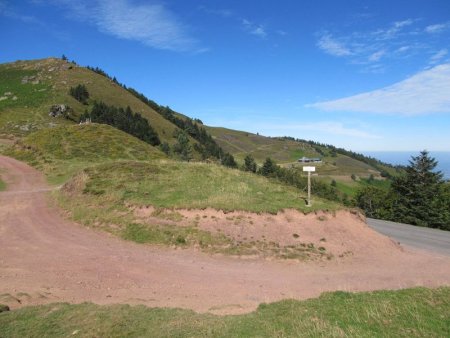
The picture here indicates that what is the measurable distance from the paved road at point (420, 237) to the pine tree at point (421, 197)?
1288 cm

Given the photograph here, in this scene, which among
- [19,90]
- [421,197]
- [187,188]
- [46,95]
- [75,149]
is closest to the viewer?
[187,188]

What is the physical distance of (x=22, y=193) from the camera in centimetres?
2681

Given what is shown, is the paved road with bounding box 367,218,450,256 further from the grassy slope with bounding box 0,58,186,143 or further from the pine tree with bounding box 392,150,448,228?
the grassy slope with bounding box 0,58,186,143

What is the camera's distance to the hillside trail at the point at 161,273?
11.2m

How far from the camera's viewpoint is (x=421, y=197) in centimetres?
4228

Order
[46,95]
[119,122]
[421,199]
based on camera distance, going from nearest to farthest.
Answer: [421,199]
[119,122]
[46,95]

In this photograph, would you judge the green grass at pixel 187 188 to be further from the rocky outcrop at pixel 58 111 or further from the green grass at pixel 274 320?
the rocky outcrop at pixel 58 111

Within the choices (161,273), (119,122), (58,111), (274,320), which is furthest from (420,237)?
(58,111)

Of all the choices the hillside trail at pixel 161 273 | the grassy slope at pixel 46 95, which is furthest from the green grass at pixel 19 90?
the hillside trail at pixel 161 273

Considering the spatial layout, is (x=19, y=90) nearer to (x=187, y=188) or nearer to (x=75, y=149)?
(x=75, y=149)

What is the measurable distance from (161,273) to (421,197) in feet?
127

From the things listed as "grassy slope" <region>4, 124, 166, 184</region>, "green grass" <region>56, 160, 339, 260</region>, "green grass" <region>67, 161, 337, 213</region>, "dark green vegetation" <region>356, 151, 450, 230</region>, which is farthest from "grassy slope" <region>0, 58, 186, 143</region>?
"dark green vegetation" <region>356, 151, 450, 230</region>

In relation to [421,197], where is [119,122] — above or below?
above

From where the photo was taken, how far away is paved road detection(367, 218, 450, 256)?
2195 cm
